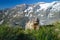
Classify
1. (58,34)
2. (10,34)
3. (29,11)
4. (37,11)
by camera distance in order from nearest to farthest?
(10,34) < (58,34) < (29,11) < (37,11)

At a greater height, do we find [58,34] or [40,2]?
[40,2]

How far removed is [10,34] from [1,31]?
26 cm

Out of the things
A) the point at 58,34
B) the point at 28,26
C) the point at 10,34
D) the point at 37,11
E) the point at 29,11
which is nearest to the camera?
the point at 10,34

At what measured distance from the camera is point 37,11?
11.4 meters

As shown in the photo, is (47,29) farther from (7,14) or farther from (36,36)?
(7,14)

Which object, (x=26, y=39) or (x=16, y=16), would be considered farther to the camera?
(x=16, y=16)

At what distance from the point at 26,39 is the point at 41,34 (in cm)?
44

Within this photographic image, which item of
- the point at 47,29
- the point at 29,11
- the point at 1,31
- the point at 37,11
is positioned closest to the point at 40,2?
the point at 29,11

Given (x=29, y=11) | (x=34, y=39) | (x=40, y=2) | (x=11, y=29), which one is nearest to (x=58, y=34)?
(x=34, y=39)

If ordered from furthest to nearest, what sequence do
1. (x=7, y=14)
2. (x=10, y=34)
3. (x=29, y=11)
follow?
1. (x=29, y=11)
2. (x=7, y=14)
3. (x=10, y=34)

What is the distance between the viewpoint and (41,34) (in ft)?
19.7

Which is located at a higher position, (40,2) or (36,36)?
(40,2)

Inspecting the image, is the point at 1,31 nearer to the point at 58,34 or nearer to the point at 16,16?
the point at 58,34

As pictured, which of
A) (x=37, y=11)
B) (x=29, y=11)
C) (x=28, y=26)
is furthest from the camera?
(x=37, y=11)
